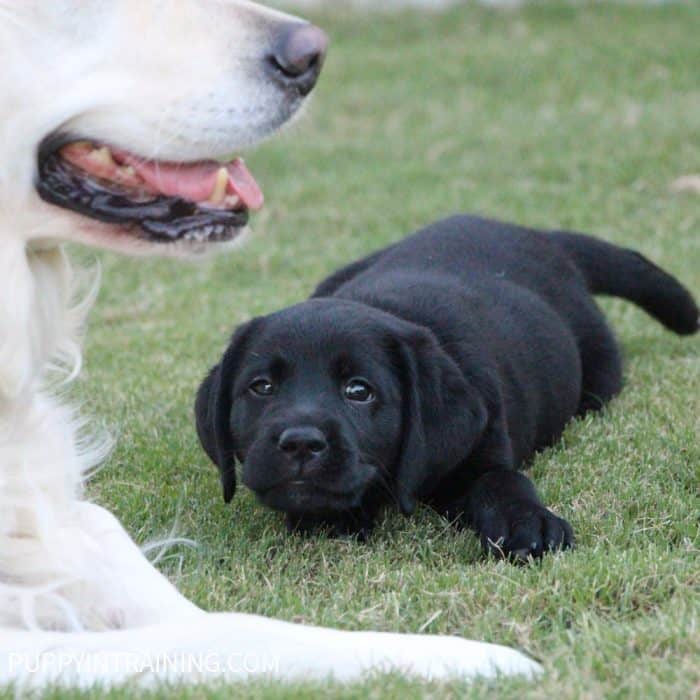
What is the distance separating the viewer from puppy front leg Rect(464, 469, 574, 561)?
330 cm

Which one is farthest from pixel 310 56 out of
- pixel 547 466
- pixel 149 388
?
pixel 149 388

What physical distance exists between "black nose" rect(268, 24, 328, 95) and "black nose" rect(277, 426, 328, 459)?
0.86 m

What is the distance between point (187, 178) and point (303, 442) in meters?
0.76

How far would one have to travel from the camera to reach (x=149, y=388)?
4.95 m

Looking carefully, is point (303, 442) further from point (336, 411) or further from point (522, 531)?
point (522, 531)

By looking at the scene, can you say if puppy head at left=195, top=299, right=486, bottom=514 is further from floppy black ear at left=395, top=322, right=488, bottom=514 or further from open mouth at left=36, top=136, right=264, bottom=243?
open mouth at left=36, top=136, right=264, bottom=243

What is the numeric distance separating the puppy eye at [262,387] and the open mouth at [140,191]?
30.1 inches

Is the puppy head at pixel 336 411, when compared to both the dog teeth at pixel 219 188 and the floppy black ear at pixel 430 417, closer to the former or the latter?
the floppy black ear at pixel 430 417

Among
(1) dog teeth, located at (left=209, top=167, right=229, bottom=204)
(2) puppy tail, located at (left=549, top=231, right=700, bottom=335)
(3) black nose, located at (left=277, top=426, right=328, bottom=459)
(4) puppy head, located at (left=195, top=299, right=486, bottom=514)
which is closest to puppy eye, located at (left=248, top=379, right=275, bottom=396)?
(4) puppy head, located at (left=195, top=299, right=486, bottom=514)

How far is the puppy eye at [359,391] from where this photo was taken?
3.60m

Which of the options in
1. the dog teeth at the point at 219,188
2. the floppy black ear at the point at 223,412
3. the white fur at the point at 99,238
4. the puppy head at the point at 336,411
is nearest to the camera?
the white fur at the point at 99,238

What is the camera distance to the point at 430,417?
3635mm

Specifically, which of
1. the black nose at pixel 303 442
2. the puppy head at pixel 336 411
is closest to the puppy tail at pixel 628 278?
the puppy head at pixel 336 411

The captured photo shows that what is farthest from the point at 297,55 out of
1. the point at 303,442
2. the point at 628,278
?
the point at 628,278
